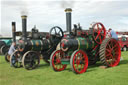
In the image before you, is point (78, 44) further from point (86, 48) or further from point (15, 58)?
point (15, 58)

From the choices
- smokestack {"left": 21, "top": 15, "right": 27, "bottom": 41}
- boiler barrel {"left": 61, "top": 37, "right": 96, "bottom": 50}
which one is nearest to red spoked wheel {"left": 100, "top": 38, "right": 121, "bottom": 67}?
boiler barrel {"left": 61, "top": 37, "right": 96, "bottom": 50}

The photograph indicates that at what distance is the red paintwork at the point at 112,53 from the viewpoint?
6.53 metres

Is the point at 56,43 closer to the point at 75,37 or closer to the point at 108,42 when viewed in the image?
the point at 75,37

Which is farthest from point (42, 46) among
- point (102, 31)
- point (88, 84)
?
point (88, 84)

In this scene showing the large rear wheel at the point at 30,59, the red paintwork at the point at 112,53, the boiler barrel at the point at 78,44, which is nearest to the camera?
the boiler barrel at the point at 78,44

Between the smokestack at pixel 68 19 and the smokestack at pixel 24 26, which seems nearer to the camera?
the smokestack at pixel 68 19

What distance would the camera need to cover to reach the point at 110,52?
6.55 meters

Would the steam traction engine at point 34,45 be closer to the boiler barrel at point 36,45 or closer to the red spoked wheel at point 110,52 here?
the boiler barrel at point 36,45

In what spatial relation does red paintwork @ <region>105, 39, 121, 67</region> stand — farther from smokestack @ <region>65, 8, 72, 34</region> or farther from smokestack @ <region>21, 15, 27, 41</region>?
smokestack @ <region>21, 15, 27, 41</region>

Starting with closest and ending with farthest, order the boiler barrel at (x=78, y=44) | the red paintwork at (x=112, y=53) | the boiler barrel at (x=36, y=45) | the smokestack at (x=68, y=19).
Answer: the boiler barrel at (x=78, y=44)
the smokestack at (x=68, y=19)
the red paintwork at (x=112, y=53)
the boiler barrel at (x=36, y=45)

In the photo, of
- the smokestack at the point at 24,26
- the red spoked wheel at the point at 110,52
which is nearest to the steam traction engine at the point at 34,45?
the smokestack at the point at 24,26

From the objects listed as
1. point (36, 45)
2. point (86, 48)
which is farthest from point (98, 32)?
point (36, 45)

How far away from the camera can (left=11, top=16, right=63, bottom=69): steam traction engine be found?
761cm

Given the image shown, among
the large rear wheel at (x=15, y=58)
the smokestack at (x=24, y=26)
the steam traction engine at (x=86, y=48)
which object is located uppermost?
the smokestack at (x=24, y=26)
